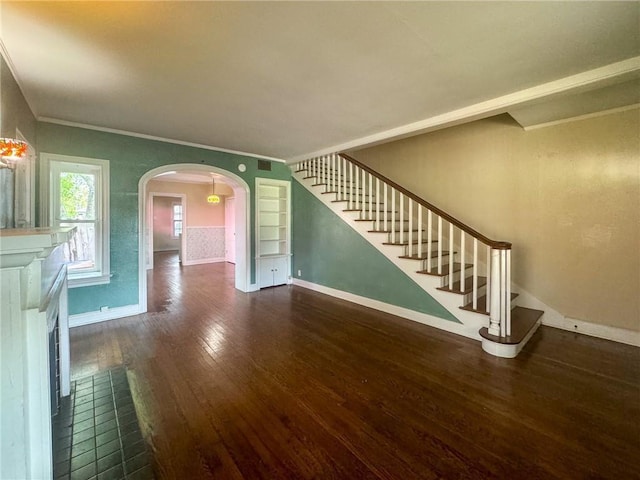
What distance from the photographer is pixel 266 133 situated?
3801 mm

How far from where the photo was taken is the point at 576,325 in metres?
3.32

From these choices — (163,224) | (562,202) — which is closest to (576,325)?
(562,202)

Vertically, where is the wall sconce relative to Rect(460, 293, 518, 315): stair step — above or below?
above

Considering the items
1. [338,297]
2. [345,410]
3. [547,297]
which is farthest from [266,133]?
[547,297]

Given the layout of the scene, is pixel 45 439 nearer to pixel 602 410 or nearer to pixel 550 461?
pixel 550 461

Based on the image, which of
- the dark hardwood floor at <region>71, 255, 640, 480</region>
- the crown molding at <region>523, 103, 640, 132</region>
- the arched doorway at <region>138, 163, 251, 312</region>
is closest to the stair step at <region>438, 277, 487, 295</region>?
the dark hardwood floor at <region>71, 255, 640, 480</region>

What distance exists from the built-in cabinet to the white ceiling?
2.32 meters

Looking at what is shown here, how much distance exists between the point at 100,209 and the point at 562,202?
6032mm

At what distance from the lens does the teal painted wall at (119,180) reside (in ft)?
11.2

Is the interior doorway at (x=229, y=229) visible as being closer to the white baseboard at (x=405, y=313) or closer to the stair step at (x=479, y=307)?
the white baseboard at (x=405, y=313)

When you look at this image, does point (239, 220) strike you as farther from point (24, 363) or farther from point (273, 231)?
point (24, 363)

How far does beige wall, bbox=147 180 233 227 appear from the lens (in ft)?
26.6

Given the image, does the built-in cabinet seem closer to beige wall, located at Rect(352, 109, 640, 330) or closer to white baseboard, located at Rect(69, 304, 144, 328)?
white baseboard, located at Rect(69, 304, 144, 328)

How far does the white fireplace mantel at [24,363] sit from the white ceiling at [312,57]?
150 centimetres
